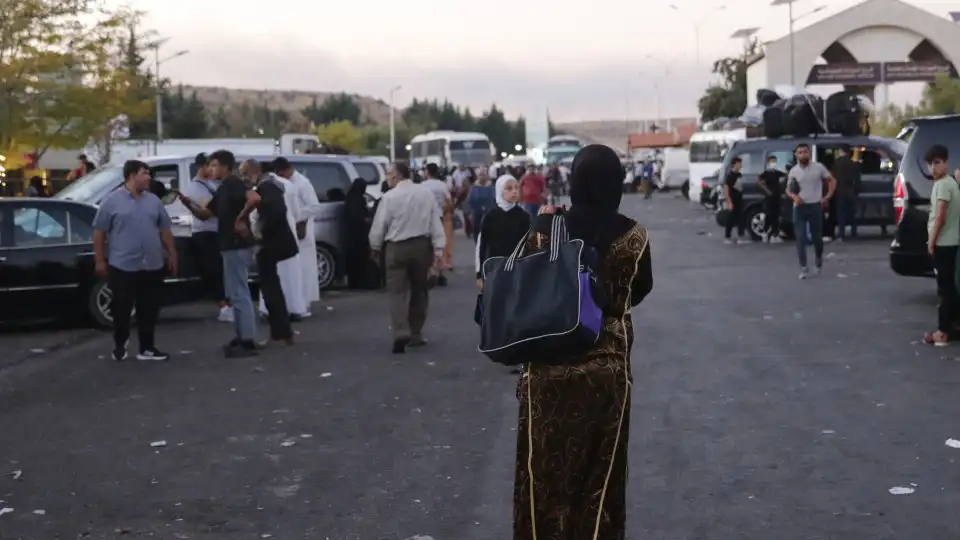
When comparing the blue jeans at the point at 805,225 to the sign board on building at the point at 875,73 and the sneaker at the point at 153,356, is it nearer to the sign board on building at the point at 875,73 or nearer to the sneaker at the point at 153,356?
the sneaker at the point at 153,356

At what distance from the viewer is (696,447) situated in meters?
8.41

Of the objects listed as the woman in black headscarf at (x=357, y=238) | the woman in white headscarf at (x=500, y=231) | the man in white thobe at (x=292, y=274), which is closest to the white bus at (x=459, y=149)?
the woman in black headscarf at (x=357, y=238)

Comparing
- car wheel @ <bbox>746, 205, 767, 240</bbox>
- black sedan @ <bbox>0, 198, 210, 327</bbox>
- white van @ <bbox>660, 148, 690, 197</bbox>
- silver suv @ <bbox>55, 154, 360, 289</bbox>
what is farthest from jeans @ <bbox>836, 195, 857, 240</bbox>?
white van @ <bbox>660, 148, 690, 197</bbox>

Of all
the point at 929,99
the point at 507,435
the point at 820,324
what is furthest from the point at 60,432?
the point at 929,99

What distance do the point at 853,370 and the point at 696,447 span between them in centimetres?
332

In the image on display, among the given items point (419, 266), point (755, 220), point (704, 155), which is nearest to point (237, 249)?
point (419, 266)

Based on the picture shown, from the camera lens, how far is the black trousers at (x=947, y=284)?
12.3 metres

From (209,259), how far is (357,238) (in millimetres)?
4453

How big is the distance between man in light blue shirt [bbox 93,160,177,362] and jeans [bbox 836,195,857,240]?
16888 mm

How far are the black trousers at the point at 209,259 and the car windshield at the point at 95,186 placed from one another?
A: 8.97 feet

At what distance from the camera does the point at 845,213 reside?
2708 centimetres

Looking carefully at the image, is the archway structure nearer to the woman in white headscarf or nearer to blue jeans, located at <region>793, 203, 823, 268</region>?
blue jeans, located at <region>793, 203, 823, 268</region>

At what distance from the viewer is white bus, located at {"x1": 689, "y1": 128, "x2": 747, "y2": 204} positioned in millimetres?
47594

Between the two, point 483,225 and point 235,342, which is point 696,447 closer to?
point 483,225
